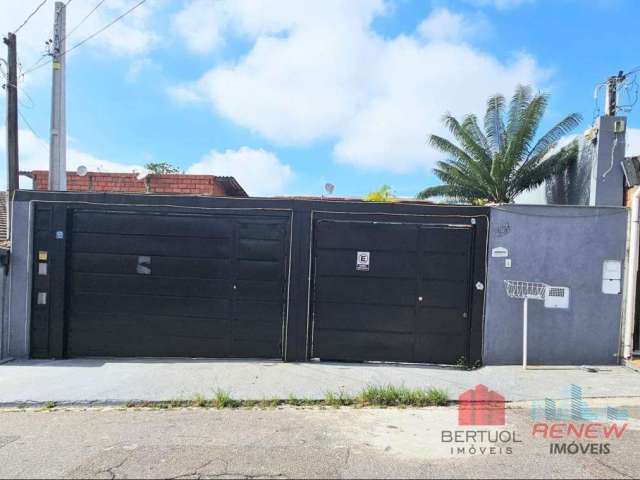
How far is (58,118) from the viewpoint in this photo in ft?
31.9

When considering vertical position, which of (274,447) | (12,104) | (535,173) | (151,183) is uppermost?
(12,104)

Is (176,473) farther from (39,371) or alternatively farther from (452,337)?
(452,337)

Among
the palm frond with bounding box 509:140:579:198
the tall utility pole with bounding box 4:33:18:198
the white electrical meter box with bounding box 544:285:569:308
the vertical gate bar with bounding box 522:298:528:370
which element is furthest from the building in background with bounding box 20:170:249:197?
the white electrical meter box with bounding box 544:285:569:308

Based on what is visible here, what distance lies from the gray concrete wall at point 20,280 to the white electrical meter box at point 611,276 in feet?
31.1

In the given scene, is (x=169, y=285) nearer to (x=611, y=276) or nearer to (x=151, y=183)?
(x=151, y=183)

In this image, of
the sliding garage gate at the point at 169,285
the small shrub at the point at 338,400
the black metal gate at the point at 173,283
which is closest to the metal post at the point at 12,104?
the sliding garage gate at the point at 169,285

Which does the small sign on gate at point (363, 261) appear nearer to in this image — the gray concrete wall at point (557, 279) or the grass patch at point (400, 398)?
the gray concrete wall at point (557, 279)

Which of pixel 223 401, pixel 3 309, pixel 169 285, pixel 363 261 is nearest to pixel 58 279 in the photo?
pixel 3 309

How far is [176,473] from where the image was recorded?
3.78 m

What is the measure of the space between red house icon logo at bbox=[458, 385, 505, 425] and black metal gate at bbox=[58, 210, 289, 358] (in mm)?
3172

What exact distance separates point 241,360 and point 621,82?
805cm

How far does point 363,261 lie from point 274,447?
3800 millimetres

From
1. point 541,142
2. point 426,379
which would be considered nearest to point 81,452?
point 426,379

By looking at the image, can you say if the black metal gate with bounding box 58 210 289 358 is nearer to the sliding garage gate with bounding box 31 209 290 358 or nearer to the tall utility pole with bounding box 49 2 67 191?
the sliding garage gate with bounding box 31 209 290 358
